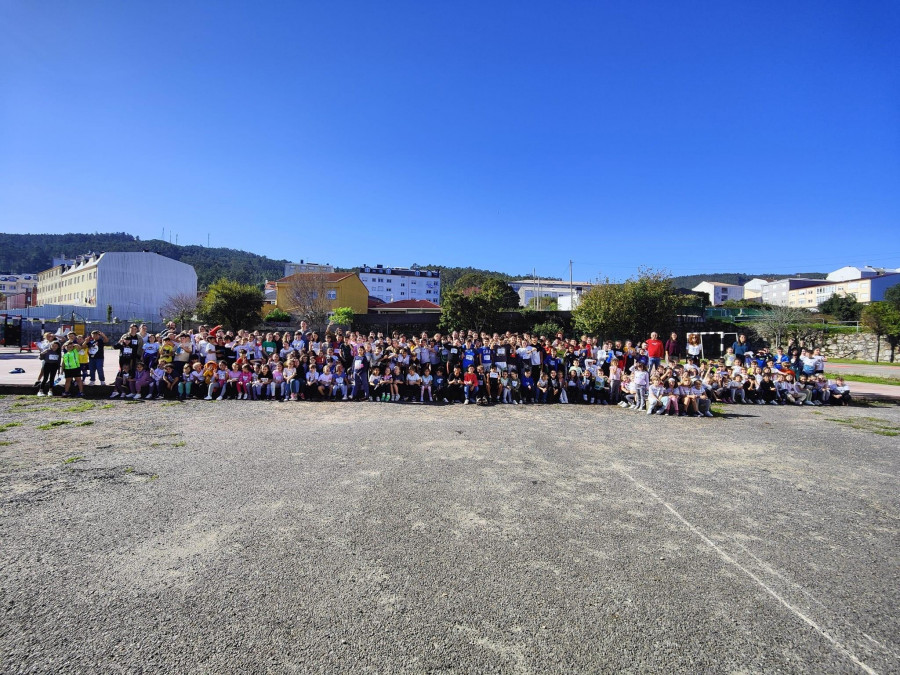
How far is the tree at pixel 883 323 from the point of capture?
27.6 meters

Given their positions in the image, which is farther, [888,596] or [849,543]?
[849,543]

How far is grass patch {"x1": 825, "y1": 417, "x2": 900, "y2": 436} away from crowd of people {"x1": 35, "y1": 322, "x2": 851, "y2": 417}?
214 cm

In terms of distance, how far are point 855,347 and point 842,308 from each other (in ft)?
91.2

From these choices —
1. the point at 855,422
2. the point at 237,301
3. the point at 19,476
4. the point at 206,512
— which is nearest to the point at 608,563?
the point at 206,512

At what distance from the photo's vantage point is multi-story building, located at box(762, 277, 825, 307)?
93775 millimetres

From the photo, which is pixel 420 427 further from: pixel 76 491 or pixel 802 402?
pixel 802 402

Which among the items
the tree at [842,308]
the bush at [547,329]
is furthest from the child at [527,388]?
the tree at [842,308]

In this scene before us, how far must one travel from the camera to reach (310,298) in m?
46.4

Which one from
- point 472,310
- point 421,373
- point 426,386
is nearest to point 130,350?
point 421,373

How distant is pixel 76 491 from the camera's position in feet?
15.1

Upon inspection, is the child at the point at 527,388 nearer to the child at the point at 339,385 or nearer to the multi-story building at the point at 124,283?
the child at the point at 339,385

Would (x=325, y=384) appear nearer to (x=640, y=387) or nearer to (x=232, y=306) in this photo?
(x=640, y=387)

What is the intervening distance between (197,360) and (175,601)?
10.1m

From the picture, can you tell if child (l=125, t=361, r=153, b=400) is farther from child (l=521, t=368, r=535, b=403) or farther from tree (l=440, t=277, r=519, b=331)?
tree (l=440, t=277, r=519, b=331)
